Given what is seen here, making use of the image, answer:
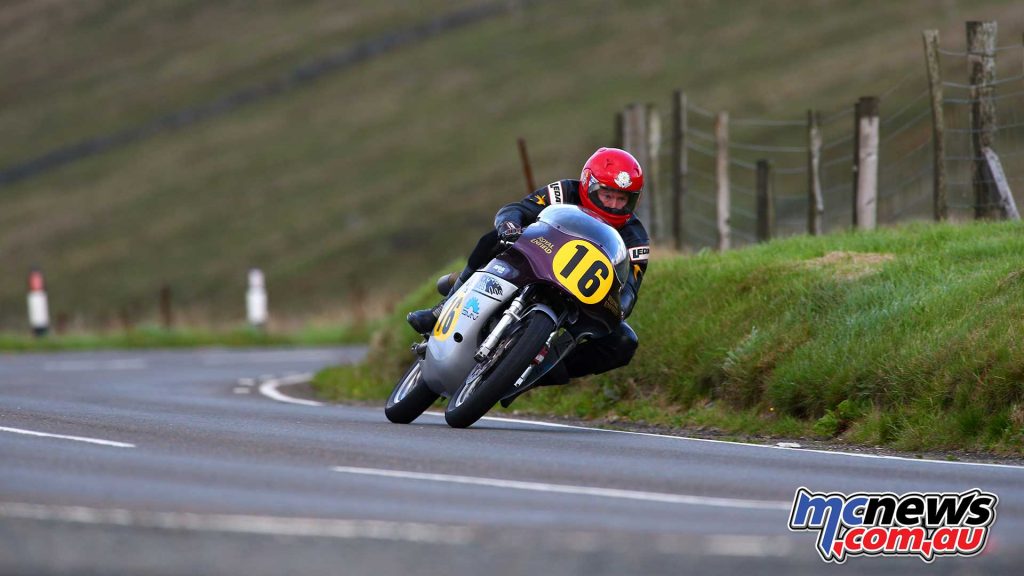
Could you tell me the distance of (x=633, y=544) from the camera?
289 inches

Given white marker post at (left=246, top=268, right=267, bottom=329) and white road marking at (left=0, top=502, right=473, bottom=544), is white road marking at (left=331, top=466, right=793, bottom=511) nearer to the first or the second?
white road marking at (left=0, top=502, right=473, bottom=544)

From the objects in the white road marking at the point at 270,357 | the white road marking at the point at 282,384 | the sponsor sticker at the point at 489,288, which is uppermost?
the sponsor sticker at the point at 489,288

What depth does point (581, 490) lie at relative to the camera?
8.95 meters

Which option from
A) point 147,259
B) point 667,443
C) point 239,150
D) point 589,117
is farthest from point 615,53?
point 667,443


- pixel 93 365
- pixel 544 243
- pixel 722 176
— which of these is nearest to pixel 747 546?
pixel 544 243

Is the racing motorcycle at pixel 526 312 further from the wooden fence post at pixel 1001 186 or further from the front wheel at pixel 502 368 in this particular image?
the wooden fence post at pixel 1001 186

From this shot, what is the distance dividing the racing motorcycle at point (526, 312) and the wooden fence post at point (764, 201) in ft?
24.8

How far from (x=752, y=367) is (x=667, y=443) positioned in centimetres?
233

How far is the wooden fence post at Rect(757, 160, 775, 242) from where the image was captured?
2006 cm

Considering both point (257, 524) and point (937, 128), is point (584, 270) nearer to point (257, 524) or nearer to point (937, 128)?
point (257, 524)

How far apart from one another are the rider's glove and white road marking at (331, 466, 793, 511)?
3366mm

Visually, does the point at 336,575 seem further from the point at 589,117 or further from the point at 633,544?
the point at 589,117

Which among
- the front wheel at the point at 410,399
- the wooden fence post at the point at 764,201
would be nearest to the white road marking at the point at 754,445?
the front wheel at the point at 410,399

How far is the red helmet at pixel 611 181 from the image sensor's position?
519 inches
